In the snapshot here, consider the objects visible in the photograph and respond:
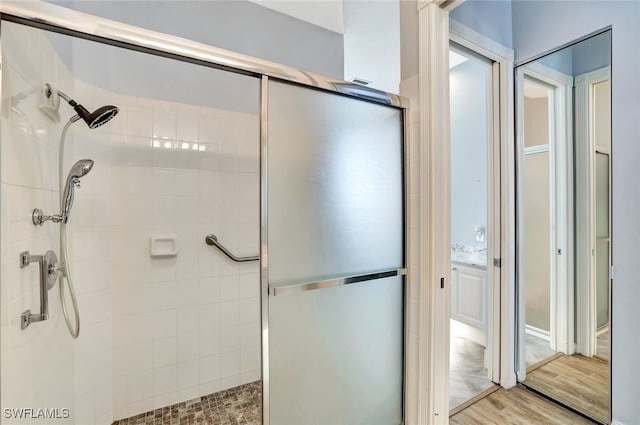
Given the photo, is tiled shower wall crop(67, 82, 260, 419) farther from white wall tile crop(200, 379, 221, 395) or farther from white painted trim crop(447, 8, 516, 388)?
white painted trim crop(447, 8, 516, 388)

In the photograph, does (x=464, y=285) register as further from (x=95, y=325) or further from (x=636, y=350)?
(x=95, y=325)

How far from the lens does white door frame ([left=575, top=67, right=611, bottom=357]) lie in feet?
5.80

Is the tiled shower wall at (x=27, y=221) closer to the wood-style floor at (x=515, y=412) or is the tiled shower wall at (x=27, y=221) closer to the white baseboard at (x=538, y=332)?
the wood-style floor at (x=515, y=412)

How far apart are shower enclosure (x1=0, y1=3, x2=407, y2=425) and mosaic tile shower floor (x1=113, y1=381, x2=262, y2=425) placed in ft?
0.04

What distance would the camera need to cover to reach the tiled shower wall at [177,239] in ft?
5.37

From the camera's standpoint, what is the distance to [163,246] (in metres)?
1.81

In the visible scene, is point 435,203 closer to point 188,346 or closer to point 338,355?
point 338,355

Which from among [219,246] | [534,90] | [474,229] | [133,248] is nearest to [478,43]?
[534,90]

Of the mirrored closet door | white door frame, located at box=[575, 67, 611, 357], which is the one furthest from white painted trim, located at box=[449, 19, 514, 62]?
white door frame, located at box=[575, 67, 611, 357]

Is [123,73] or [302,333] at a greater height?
[123,73]

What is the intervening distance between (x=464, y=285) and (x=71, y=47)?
3.30 meters

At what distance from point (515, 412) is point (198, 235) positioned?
2291mm

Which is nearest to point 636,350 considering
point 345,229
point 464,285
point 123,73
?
Result: point 464,285

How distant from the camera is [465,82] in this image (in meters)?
2.93
